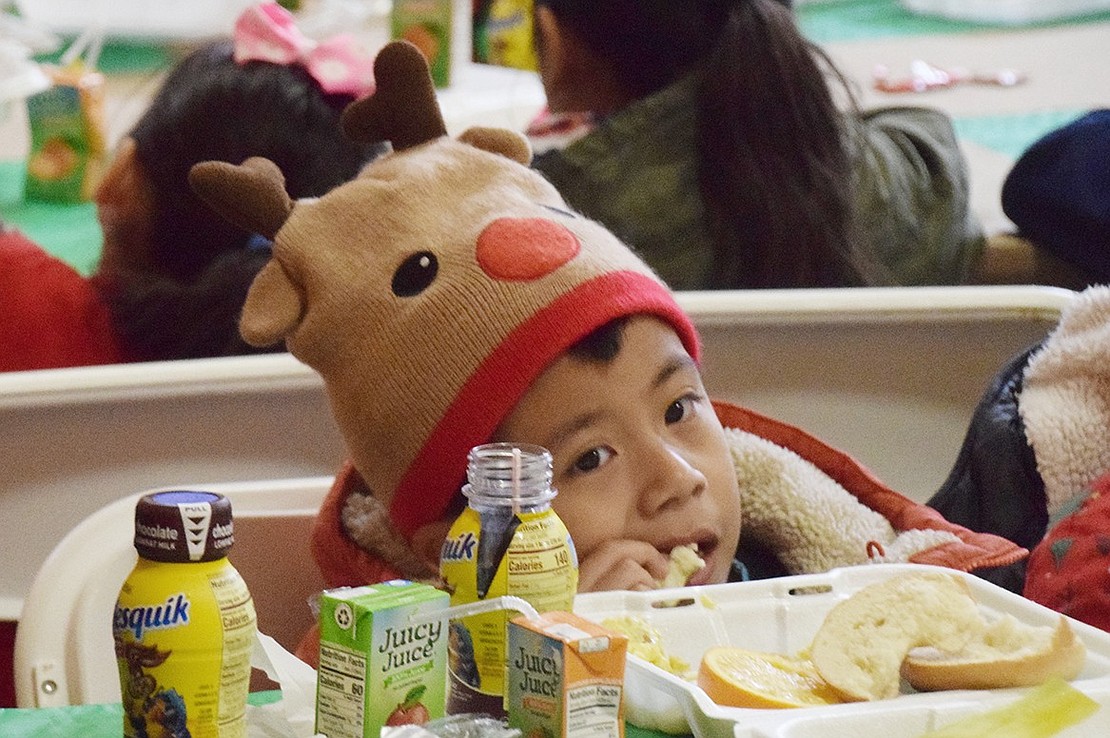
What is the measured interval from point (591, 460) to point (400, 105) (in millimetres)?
383

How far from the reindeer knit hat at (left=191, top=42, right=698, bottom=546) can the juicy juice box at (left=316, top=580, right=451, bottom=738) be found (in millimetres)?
402

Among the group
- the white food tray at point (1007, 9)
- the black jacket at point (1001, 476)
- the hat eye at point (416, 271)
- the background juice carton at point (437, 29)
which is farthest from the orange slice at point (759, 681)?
the white food tray at point (1007, 9)

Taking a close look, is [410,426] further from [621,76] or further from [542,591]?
[621,76]

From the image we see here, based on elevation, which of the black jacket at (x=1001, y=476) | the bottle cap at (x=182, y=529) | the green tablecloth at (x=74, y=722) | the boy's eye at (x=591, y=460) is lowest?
the black jacket at (x=1001, y=476)

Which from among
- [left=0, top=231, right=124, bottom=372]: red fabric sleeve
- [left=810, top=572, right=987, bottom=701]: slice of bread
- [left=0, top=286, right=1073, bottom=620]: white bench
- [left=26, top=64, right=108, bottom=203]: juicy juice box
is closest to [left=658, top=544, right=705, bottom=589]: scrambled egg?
[left=810, top=572, right=987, bottom=701]: slice of bread

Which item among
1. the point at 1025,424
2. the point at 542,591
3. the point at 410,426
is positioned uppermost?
the point at 542,591

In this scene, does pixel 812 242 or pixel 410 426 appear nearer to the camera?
pixel 410 426

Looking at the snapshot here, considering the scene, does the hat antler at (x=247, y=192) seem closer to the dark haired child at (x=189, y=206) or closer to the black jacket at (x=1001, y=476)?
the dark haired child at (x=189, y=206)

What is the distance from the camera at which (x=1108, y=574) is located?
3.24ft

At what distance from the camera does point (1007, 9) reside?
407 cm

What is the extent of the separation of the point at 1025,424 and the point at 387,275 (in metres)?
0.65

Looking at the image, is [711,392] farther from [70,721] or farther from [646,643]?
[70,721]

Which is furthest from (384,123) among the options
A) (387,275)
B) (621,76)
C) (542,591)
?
(621,76)

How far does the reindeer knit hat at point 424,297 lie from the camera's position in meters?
1.13
